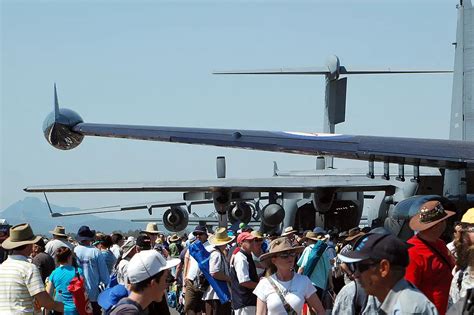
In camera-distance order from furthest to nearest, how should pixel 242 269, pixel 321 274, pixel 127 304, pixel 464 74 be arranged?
pixel 464 74 < pixel 321 274 < pixel 242 269 < pixel 127 304

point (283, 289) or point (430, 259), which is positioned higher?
point (430, 259)

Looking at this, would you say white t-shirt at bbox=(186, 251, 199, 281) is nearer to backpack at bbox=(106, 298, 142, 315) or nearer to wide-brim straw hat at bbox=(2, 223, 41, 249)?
wide-brim straw hat at bbox=(2, 223, 41, 249)

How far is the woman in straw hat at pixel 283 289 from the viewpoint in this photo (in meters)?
7.98

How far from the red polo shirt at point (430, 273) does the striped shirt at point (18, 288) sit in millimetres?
3333

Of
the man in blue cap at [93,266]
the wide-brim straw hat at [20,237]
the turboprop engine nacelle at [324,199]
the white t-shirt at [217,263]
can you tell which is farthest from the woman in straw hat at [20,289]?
the turboprop engine nacelle at [324,199]

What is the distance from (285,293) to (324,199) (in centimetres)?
1791

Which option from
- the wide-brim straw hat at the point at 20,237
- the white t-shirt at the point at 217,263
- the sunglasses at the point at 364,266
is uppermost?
the sunglasses at the point at 364,266

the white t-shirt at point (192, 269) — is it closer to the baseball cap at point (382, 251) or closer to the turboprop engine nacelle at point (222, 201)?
the baseball cap at point (382, 251)

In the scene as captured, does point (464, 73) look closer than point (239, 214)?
Yes

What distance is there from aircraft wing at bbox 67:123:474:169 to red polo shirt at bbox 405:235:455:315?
527 cm

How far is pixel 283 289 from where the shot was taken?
Answer: 807cm

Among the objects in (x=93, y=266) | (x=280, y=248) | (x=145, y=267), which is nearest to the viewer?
(x=145, y=267)

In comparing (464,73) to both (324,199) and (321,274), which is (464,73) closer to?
(321,274)

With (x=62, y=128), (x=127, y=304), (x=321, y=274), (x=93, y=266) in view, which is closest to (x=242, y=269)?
(x=321, y=274)
